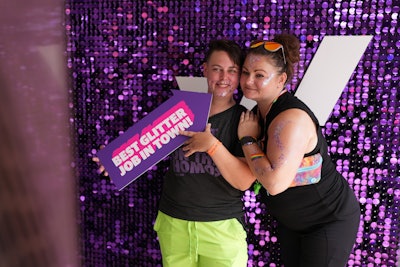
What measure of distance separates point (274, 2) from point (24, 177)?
4.74 ft

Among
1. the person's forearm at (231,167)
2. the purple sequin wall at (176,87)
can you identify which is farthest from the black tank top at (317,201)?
the purple sequin wall at (176,87)

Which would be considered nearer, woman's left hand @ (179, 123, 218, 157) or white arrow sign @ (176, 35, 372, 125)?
woman's left hand @ (179, 123, 218, 157)

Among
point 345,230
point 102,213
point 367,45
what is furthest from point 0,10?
point 345,230

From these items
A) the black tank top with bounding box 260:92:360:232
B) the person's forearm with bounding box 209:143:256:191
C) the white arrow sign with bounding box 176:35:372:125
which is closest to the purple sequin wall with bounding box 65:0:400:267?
the white arrow sign with bounding box 176:35:372:125

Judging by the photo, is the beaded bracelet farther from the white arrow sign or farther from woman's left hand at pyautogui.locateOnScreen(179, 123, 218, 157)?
the white arrow sign

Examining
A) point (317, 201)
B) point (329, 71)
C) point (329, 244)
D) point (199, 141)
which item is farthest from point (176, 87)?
point (329, 244)

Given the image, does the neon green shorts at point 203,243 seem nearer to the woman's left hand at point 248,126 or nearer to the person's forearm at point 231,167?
the person's forearm at point 231,167

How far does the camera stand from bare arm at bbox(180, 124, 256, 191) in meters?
1.14

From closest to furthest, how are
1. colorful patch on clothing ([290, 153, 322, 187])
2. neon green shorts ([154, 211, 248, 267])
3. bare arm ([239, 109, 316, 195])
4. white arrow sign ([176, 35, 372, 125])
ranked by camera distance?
bare arm ([239, 109, 316, 195]) → colorful patch on clothing ([290, 153, 322, 187]) → neon green shorts ([154, 211, 248, 267]) → white arrow sign ([176, 35, 372, 125])

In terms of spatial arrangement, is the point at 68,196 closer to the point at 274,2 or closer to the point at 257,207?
the point at 257,207

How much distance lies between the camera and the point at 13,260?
1.72m

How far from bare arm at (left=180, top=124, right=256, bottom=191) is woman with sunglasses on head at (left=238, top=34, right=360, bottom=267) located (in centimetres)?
6

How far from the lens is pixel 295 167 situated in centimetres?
106

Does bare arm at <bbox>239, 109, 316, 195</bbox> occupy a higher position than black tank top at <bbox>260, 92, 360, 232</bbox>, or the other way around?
bare arm at <bbox>239, 109, 316, 195</bbox>
